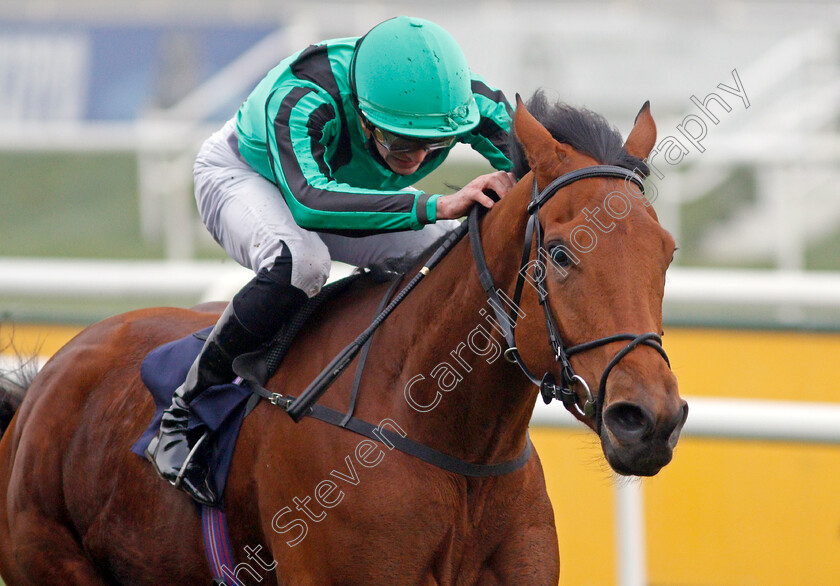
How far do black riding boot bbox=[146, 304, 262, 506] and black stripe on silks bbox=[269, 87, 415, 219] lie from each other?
440 millimetres

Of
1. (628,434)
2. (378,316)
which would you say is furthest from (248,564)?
(628,434)

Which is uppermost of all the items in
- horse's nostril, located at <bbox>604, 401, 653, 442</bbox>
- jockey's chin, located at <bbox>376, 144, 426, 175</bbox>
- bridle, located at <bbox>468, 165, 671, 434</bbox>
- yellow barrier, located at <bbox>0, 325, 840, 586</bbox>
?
jockey's chin, located at <bbox>376, 144, 426, 175</bbox>

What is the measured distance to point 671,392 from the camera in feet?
6.29

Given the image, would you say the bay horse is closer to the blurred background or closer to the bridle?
the bridle

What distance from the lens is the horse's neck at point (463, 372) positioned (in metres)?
2.39

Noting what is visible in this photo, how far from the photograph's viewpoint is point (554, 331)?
2119 mm

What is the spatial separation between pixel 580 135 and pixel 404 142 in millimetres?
538

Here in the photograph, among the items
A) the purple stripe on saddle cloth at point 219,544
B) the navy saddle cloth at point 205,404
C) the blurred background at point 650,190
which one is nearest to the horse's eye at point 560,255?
the blurred background at point 650,190

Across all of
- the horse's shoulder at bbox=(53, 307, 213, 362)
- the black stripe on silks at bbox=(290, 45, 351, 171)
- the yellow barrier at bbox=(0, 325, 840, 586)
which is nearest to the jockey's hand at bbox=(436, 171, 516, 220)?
the black stripe on silks at bbox=(290, 45, 351, 171)

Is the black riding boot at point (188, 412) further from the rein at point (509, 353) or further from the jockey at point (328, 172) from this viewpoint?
the rein at point (509, 353)

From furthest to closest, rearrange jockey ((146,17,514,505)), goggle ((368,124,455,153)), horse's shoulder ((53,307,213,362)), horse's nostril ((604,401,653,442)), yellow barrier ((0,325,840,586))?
yellow barrier ((0,325,840,586)) → horse's shoulder ((53,307,213,362)) → goggle ((368,124,455,153)) → jockey ((146,17,514,505)) → horse's nostril ((604,401,653,442))

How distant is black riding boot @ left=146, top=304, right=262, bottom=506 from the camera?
2.75 meters

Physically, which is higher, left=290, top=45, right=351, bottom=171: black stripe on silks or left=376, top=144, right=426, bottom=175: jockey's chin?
left=290, top=45, right=351, bottom=171: black stripe on silks

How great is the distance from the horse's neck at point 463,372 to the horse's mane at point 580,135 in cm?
14
